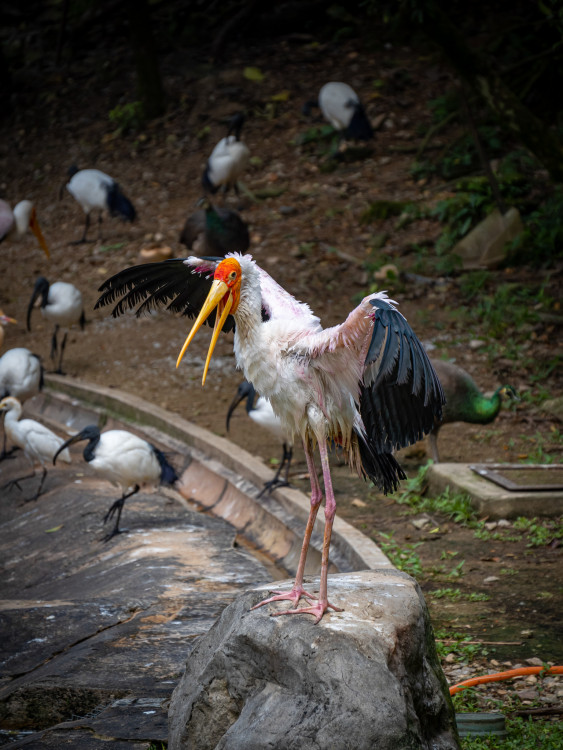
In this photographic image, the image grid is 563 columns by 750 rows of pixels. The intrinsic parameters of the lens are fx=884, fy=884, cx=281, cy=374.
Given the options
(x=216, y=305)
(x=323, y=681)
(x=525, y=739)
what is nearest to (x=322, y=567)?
(x=323, y=681)

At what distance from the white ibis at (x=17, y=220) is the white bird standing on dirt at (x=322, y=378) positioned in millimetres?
9449

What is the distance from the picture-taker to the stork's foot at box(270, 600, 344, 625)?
297 cm

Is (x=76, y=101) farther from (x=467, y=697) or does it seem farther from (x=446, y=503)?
(x=467, y=697)

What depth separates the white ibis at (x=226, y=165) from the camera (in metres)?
13.0

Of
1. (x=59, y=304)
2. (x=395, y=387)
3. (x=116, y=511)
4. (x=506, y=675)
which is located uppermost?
(x=395, y=387)

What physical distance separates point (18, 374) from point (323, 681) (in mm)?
6207

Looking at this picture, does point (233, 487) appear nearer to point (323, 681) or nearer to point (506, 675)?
point (506, 675)

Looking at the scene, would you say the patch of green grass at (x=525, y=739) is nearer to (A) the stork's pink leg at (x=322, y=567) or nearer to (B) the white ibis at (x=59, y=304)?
(A) the stork's pink leg at (x=322, y=567)

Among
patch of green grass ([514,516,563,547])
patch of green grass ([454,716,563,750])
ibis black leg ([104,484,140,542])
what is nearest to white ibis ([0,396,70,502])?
ibis black leg ([104,484,140,542])

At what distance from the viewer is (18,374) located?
8.31 meters

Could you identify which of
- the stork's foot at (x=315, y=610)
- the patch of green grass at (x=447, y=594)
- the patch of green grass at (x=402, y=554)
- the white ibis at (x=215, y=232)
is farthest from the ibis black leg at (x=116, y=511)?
the white ibis at (x=215, y=232)

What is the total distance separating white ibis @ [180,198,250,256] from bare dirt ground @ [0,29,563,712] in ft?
1.33

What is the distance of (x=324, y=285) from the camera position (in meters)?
10.8

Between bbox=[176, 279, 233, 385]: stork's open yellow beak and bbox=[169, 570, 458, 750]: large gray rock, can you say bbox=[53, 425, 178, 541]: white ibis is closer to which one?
bbox=[169, 570, 458, 750]: large gray rock
